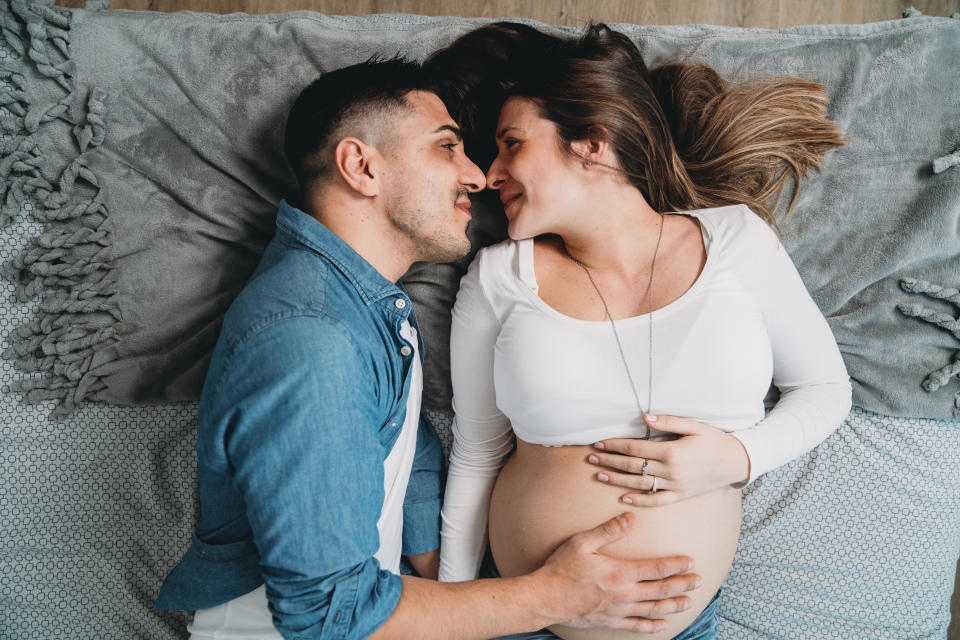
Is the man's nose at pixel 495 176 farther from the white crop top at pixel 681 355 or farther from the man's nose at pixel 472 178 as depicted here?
the white crop top at pixel 681 355

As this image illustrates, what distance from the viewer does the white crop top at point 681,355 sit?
3.85ft

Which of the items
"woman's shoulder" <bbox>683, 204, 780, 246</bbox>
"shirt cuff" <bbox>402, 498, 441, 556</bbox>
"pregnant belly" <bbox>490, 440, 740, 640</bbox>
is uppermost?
"woman's shoulder" <bbox>683, 204, 780, 246</bbox>

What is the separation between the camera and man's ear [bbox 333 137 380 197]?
1166 millimetres

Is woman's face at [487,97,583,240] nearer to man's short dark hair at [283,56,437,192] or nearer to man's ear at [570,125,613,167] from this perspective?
man's ear at [570,125,613,167]

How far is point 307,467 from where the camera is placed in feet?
2.99

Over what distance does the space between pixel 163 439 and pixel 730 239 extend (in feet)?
4.50

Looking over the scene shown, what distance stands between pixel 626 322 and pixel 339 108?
2.34ft

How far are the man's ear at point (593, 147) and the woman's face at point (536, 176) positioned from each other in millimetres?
19

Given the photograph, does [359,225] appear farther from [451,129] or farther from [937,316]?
[937,316]

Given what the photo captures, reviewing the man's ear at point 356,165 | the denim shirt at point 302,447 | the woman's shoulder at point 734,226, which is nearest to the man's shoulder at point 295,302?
the denim shirt at point 302,447

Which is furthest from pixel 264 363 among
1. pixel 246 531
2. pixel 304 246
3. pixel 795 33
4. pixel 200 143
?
pixel 795 33

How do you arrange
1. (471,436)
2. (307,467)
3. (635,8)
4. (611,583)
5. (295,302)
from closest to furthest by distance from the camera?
1. (307,467)
2. (295,302)
3. (611,583)
4. (471,436)
5. (635,8)

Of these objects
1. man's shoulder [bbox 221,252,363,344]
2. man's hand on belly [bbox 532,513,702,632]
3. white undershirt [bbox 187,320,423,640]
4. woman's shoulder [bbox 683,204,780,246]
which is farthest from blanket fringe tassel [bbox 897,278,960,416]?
man's shoulder [bbox 221,252,363,344]

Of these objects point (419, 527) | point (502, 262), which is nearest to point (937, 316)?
point (502, 262)
